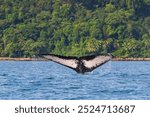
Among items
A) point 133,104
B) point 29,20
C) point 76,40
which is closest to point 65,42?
point 76,40

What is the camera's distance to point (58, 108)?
977 inches

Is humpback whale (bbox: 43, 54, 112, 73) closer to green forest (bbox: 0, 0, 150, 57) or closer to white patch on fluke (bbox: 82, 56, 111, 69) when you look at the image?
white patch on fluke (bbox: 82, 56, 111, 69)

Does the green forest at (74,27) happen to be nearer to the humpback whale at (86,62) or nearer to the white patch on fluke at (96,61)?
the humpback whale at (86,62)

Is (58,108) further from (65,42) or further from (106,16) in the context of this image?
(106,16)

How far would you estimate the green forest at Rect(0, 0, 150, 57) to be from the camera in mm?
137375

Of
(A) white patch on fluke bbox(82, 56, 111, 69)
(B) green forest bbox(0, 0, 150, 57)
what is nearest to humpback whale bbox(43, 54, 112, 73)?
(A) white patch on fluke bbox(82, 56, 111, 69)

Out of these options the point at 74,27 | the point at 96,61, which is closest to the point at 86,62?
the point at 96,61

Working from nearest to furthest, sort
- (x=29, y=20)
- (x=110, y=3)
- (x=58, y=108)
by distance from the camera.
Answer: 1. (x=58, y=108)
2. (x=29, y=20)
3. (x=110, y=3)

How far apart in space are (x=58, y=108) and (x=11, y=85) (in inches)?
773

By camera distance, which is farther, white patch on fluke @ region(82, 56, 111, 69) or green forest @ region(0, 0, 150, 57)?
green forest @ region(0, 0, 150, 57)

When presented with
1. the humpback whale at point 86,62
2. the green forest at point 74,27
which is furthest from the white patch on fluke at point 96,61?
the green forest at point 74,27

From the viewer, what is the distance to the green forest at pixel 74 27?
13738 centimetres

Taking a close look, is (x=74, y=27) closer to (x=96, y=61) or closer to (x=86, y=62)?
(x=86, y=62)

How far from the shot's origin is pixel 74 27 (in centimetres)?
15075
